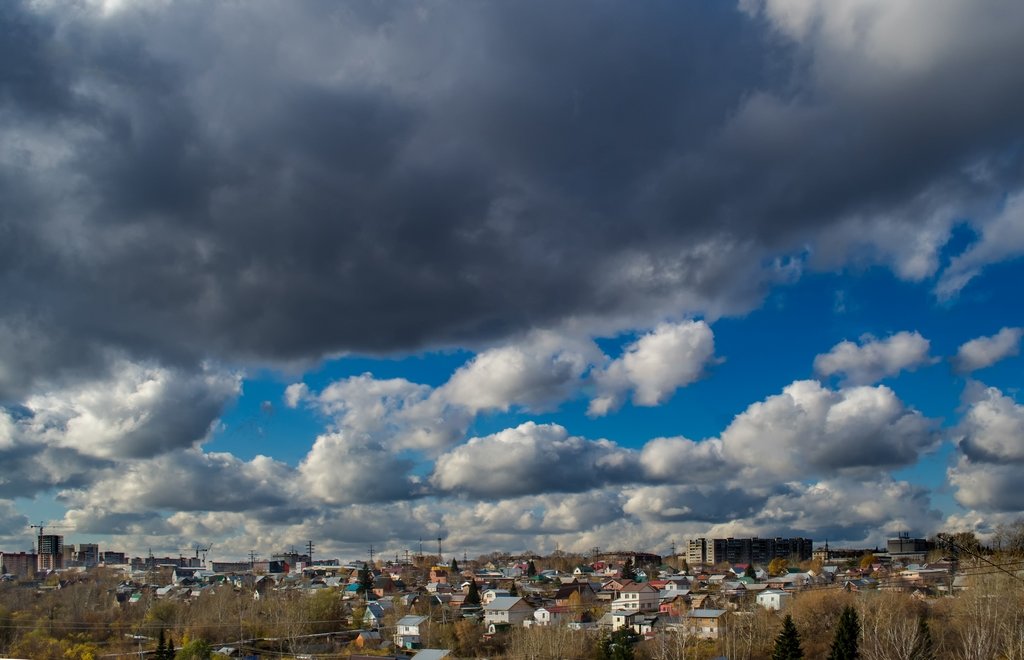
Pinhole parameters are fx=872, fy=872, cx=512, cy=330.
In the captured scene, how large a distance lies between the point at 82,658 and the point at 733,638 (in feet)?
61.5

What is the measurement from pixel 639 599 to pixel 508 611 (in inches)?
270

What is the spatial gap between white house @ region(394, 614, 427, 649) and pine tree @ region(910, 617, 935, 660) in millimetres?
14961

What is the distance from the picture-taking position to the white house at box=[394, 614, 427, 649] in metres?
28.4

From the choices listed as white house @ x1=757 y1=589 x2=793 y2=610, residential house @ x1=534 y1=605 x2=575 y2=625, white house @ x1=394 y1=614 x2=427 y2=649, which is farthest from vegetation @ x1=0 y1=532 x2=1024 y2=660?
white house @ x1=757 y1=589 x2=793 y2=610

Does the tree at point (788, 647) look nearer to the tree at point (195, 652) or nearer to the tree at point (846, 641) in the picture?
the tree at point (846, 641)

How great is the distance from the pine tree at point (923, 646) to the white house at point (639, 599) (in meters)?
13.9

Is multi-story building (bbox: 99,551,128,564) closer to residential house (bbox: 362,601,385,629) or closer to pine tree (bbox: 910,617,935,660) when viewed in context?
residential house (bbox: 362,601,385,629)

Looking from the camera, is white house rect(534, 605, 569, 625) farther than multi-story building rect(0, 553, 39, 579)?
No

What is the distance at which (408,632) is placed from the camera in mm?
28891

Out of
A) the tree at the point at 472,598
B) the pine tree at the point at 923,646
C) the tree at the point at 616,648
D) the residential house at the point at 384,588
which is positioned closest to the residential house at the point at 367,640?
Result: the tree at the point at 472,598

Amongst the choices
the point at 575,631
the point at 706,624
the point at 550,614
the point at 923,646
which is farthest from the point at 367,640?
the point at 923,646

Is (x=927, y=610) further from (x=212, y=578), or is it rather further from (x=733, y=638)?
(x=212, y=578)

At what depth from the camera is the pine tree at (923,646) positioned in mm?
19641

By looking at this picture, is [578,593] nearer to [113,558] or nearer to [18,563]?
[18,563]
